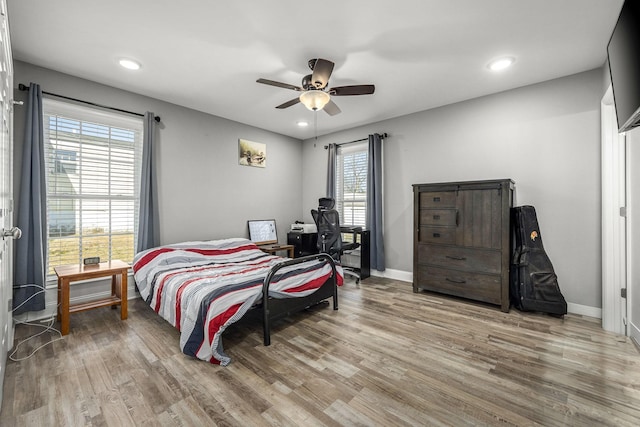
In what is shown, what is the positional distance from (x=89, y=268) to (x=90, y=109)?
1.84 metres

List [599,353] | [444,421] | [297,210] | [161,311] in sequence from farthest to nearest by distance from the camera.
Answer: [297,210] < [161,311] < [599,353] < [444,421]

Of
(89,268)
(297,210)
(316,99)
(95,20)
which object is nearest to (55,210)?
(89,268)

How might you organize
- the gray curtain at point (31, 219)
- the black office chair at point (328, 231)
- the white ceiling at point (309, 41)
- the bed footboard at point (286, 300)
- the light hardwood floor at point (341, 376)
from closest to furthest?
the light hardwood floor at point (341, 376), the white ceiling at point (309, 41), the bed footboard at point (286, 300), the gray curtain at point (31, 219), the black office chair at point (328, 231)

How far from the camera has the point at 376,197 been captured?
14.8 feet

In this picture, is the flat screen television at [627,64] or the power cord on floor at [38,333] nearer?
the flat screen television at [627,64]

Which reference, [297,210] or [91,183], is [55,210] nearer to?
[91,183]

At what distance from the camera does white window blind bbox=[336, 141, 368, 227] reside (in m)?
4.90

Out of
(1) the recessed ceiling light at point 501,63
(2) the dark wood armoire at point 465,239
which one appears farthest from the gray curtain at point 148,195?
(1) the recessed ceiling light at point 501,63

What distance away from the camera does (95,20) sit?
2195mm

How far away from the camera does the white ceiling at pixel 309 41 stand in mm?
2062

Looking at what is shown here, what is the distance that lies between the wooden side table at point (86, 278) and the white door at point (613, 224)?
4737 millimetres

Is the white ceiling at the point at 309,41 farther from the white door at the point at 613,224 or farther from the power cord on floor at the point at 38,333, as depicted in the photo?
the power cord on floor at the point at 38,333

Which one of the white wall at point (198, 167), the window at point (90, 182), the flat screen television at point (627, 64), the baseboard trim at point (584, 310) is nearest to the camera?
the flat screen television at point (627, 64)

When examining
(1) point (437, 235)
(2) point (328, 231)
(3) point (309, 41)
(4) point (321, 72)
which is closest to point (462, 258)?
(1) point (437, 235)
